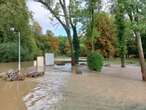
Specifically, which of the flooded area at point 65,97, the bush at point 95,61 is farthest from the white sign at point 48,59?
the flooded area at point 65,97

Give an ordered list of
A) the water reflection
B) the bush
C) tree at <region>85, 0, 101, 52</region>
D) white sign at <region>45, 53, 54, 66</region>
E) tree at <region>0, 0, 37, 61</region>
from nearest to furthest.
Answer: the water reflection, the bush, tree at <region>0, 0, 37, 61</region>, tree at <region>85, 0, 101, 52</region>, white sign at <region>45, 53, 54, 66</region>

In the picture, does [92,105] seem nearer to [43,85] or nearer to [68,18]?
[43,85]

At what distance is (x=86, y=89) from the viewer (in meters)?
13.8

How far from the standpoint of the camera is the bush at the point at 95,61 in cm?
2320

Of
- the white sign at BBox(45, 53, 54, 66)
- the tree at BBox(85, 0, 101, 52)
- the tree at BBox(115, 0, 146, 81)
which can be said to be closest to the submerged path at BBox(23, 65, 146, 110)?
the tree at BBox(115, 0, 146, 81)

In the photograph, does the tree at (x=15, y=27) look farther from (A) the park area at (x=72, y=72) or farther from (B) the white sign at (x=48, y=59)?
(B) the white sign at (x=48, y=59)

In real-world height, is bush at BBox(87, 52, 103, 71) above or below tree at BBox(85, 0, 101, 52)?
below

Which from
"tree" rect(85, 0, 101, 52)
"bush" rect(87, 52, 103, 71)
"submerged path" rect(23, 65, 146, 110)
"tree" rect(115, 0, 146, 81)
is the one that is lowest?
"submerged path" rect(23, 65, 146, 110)

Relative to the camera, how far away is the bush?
23.2 m

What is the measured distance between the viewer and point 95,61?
76.3ft

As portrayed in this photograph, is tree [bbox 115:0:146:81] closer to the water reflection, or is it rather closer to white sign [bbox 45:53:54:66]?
the water reflection

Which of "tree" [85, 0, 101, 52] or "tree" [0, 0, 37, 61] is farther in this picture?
"tree" [85, 0, 101, 52]

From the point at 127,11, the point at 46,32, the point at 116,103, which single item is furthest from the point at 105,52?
the point at 116,103

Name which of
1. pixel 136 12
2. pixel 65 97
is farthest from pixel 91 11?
pixel 65 97
